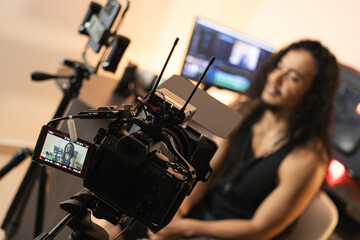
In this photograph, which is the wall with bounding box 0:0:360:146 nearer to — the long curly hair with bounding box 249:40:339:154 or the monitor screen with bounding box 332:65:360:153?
the monitor screen with bounding box 332:65:360:153

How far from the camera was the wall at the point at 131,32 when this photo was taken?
7.33 ft

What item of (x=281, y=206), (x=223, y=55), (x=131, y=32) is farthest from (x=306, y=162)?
(x=131, y=32)

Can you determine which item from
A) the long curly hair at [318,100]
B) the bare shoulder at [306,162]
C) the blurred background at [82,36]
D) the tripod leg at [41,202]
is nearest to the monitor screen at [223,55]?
the blurred background at [82,36]

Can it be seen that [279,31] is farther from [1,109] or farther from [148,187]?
[148,187]

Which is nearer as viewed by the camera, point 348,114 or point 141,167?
point 141,167

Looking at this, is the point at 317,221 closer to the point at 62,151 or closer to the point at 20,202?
the point at 62,151

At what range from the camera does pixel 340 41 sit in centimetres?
251

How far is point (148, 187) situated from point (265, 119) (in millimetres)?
1238

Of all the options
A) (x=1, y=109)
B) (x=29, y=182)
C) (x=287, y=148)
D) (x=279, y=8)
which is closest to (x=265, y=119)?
(x=287, y=148)

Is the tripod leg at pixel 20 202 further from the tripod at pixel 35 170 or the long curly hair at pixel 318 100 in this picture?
the long curly hair at pixel 318 100

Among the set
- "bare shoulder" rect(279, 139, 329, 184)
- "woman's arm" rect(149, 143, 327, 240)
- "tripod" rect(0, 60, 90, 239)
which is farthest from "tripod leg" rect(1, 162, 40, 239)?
"bare shoulder" rect(279, 139, 329, 184)

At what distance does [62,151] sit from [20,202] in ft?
3.37

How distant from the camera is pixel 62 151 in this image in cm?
64

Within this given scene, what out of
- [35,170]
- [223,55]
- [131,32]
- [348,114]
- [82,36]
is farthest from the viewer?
[131,32]
